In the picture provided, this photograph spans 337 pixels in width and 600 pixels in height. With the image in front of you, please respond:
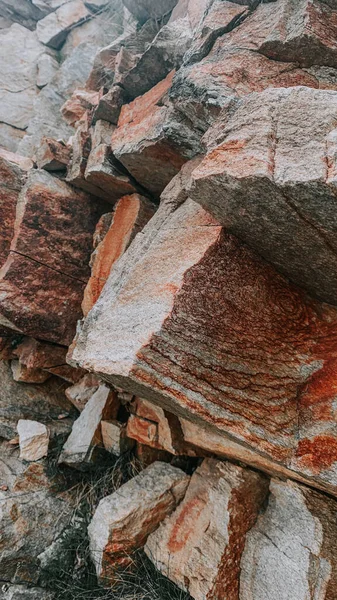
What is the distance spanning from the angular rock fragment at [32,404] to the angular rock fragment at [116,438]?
2.39ft

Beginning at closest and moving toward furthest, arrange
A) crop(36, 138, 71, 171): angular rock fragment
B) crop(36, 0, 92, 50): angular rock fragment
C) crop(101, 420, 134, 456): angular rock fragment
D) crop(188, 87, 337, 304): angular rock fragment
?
1. crop(188, 87, 337, 304): angular rock fragment
2. crop(101, 420, 134, 456): angular rock fragment
3. crop(36, 138, 71, 171): angular rock fragment
4. crop(36, 0, 92, 50): angular rock fragment

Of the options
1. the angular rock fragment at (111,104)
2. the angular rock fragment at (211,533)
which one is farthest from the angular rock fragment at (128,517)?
the angular rock fragment at (111,104)

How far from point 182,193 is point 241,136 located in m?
1.02

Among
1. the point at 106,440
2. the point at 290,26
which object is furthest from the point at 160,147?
the point at 106,440

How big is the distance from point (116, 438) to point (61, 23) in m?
11.3

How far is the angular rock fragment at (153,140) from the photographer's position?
108 inches

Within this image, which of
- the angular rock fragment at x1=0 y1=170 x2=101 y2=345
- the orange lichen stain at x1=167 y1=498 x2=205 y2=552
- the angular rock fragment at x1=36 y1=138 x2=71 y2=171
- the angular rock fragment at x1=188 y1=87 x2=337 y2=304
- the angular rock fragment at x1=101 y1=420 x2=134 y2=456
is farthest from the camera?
the angular rock fragment at x1=36 y1=138 x2=71 y2=171

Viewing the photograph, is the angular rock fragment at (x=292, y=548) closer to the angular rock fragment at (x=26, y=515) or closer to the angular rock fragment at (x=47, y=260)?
the angular rock fragment at (x=26, y=515)

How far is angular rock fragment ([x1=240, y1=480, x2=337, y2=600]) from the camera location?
2.13 metres

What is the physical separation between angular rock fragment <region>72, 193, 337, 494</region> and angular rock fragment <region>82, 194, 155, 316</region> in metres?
1.40

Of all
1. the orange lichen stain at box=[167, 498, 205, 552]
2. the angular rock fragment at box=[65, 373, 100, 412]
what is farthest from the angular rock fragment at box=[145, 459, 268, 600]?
the angular rock fragment at box=[65, 373, 100, 412]

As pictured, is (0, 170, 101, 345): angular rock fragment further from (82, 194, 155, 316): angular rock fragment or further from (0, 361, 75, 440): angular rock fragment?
(0, 361, 75, 440): angular rock fragment

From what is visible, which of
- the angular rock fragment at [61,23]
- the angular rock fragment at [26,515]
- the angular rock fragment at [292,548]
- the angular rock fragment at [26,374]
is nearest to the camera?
the angular rock fragment at [292,548]

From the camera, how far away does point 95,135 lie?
12.3 feet
